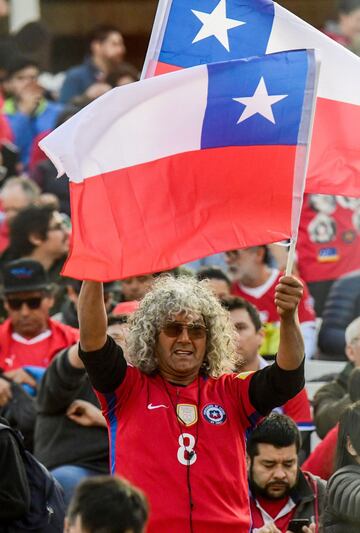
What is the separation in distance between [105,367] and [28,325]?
3198 millimetres

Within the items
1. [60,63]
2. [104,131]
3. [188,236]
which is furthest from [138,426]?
[60,63]

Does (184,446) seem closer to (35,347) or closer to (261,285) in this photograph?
(35,347)

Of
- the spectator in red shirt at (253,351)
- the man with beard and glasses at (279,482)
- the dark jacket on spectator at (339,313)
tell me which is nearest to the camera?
the man with beard and glasses at (279,482)

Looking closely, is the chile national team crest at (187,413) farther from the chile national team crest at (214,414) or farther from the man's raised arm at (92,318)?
the man's raised arm at (92,318)

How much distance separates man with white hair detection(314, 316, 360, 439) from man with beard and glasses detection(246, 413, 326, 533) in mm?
848

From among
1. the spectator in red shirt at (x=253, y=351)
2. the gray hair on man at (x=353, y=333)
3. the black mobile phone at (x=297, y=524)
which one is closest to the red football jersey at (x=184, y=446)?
the black mobile phone at (x=297, y=524)

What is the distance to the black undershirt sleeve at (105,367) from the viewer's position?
18.0ft

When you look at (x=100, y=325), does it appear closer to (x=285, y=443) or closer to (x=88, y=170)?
(x=88, y=170)

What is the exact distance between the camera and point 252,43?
21.6 ft

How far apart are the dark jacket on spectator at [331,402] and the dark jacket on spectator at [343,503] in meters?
1.28

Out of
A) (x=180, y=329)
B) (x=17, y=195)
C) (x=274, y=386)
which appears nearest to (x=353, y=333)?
(x=180, y=329)

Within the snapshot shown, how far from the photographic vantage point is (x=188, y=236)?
222 inches

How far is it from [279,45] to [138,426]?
2.05m

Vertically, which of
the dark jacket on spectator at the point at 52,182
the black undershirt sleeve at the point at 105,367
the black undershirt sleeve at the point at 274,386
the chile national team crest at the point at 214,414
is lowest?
the chile national team crest at the point at 214,414
